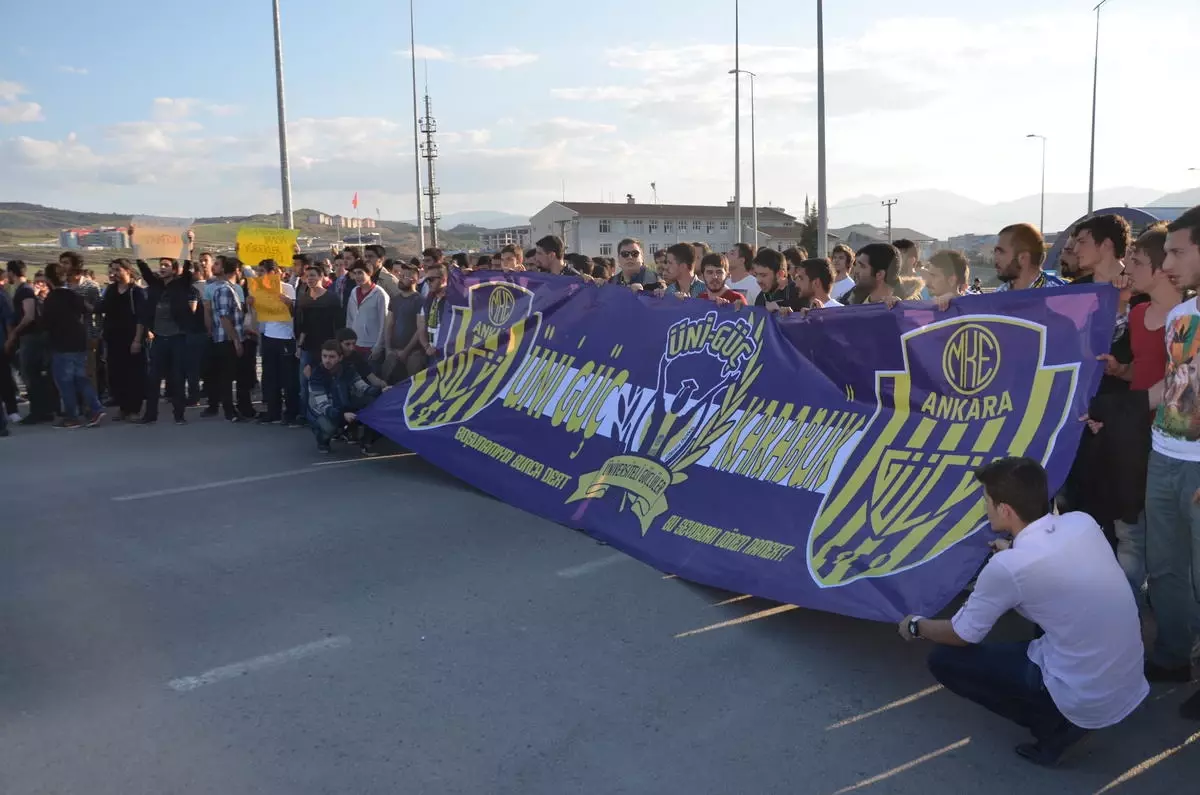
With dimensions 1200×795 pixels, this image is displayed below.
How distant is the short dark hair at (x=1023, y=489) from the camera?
136 inches

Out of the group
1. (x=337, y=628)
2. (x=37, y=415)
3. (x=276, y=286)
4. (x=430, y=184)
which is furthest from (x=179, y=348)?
(x=430, y=184)

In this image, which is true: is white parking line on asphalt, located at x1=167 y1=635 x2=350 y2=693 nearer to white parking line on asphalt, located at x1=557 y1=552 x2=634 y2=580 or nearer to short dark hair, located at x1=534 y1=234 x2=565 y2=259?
white parking line on asphalt, located at x1=557 y1=552 x2=634 y2=580

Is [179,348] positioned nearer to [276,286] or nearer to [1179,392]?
[276,286]

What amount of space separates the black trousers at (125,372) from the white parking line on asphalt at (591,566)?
8.49m

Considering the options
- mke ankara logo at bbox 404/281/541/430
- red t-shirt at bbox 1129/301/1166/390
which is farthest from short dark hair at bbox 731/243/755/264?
red t-shirt at bbox 1129/301/1166/390

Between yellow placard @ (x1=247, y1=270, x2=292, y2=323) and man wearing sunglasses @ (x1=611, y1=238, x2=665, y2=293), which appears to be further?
yellow placard @ (x1=247, y1=270, x2=292, y2=323)

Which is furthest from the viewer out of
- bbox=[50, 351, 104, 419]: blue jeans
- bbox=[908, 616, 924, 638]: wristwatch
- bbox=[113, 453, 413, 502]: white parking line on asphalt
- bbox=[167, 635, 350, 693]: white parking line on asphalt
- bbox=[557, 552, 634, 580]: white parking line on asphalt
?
bbox=[50, 351, 104, 419]: blue jeans

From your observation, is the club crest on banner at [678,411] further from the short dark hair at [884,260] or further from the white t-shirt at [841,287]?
the white t-shirt at [841,287]

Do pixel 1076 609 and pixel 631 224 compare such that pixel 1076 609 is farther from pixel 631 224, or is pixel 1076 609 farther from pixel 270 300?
pixel 631 224

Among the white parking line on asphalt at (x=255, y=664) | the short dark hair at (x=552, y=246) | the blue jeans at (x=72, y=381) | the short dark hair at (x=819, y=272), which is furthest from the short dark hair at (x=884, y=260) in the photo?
the blue jeans at (x=72, y=381)

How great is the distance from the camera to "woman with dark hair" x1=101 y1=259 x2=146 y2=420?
38.0 feet

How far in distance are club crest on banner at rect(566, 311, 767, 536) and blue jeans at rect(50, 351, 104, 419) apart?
25.7ft

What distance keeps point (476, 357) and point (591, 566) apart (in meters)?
3.20

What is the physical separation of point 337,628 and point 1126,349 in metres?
4.38
